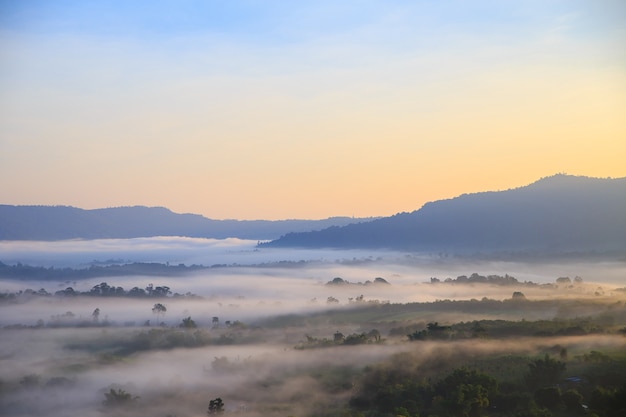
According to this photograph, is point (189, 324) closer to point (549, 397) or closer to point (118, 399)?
point (118, 399)

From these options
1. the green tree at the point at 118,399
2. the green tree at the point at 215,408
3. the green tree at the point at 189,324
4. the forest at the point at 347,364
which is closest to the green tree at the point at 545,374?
the forest at the point at 347,364

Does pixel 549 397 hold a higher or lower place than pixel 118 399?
higher

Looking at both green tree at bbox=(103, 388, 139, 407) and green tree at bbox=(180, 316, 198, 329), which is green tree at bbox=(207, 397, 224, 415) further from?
green tree at bbox=(180, 316, 198, 329)

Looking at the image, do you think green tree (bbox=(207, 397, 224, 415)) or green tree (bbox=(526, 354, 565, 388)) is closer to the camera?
green tree (bbox=(526, 354, 565, 388))

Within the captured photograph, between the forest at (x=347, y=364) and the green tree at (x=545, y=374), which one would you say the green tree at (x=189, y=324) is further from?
the green tree at (x=545, y=374)

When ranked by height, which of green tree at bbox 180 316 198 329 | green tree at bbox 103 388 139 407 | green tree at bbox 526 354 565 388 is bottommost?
green tree at bbox 103 388 139 407

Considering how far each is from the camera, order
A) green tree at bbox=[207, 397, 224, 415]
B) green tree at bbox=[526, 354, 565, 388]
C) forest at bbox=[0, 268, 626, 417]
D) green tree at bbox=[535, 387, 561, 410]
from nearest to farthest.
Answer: green tree at bbox=[535, 387, 561, 410] < forest at bbox=[0, 268, 626, 417] < green tree at bbox=[526, 354, 565, 388] < green tree at bbox=[207, 397, 224, 415]

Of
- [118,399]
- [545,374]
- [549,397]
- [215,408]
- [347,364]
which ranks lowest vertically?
[118,399]

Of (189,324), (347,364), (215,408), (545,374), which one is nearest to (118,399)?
(215,408)

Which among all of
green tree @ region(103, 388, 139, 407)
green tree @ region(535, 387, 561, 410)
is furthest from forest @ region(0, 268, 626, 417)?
green tree @ region(103, 388, 139, 407)

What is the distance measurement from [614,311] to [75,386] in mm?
95246

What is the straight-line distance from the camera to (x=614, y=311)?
131m

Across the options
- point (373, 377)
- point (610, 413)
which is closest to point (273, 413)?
point (373, 377)

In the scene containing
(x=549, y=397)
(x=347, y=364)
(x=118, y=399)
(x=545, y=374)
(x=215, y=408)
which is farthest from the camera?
(x=347, y=364)
